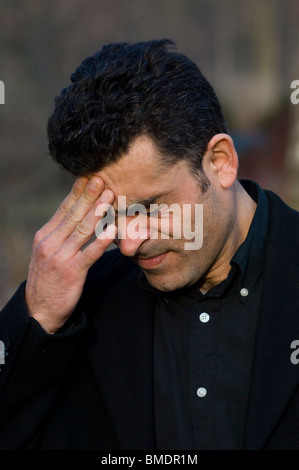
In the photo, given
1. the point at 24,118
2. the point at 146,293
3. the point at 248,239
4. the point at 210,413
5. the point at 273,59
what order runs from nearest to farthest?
the point at 210,413 → the point at 248,239 → the point at 146,293 → the point at 24,118 → the point at 273,59

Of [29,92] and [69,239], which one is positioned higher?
[69,239]

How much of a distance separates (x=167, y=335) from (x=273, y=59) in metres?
10.6

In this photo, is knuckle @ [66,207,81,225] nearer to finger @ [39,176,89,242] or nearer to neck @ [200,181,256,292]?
finger @ [39,176,89,242]

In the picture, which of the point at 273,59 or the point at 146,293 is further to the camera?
the point at 273,59

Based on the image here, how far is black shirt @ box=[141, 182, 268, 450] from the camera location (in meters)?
2.34

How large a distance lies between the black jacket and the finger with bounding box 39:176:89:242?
26 cm

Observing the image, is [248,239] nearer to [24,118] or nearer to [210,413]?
[210,413]

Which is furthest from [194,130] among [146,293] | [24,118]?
[24,118]

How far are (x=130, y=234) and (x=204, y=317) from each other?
0.41 meters

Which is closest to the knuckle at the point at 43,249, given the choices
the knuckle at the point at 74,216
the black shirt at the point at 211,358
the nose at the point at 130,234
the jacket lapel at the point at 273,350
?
the knuckle at the point at 74,216

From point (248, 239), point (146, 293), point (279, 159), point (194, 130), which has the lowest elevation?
point (279, 159)

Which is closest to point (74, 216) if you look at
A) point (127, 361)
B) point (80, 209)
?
point (80, 209)

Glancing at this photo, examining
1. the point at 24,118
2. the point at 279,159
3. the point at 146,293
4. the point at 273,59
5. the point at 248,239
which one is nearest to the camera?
the point at 248,239
